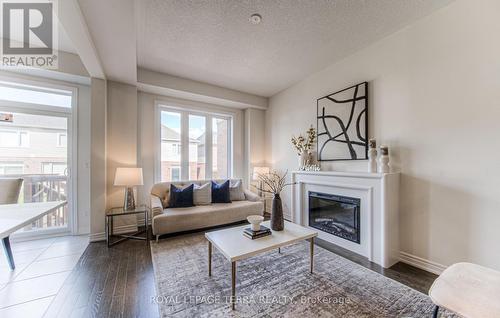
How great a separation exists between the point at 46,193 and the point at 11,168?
1.77 feet

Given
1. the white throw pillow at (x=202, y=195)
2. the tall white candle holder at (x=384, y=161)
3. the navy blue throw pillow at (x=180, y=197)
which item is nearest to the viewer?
the tall white candle holder at (x=384, y=161)

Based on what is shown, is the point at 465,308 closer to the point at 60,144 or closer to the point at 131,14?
the point at 131,14

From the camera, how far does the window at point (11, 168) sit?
2756 millimetres

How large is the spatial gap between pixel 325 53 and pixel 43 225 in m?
5.08

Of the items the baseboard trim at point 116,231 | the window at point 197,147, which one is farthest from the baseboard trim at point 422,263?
the baseboard trim at point 116,231

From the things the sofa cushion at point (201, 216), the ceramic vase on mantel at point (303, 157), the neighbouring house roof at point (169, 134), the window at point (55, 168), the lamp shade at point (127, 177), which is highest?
the neighbouring house roof at point (169, 134)

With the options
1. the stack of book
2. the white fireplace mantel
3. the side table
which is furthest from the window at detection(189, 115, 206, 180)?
the white fireplace mantel

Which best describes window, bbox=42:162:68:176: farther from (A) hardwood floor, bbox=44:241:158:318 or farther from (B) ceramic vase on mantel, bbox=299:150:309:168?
(B) ceramic vase on mantel, bbox=299:150:309:168

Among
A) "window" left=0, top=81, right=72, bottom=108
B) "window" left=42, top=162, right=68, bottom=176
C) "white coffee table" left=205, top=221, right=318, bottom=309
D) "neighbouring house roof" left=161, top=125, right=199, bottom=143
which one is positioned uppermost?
"window" left=0, top=81, right=72, bottom=108

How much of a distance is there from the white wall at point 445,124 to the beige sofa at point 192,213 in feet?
7.79

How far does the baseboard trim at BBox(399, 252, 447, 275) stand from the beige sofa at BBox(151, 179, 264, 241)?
223cm

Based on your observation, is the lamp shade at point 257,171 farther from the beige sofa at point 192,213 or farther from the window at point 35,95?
the window at point 35,95

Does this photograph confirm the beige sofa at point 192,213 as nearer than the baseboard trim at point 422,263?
No

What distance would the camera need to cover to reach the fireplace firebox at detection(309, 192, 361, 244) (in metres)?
2.59
